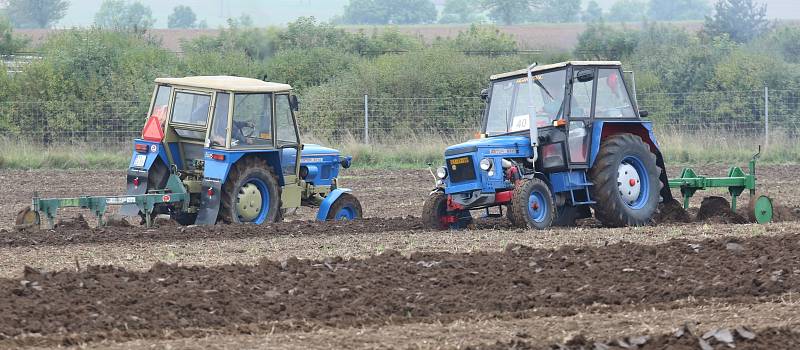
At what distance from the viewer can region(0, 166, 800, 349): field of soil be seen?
755 centimetres

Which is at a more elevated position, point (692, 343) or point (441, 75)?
point (441, 75)

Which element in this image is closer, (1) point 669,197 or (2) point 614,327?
(2) point 614,327

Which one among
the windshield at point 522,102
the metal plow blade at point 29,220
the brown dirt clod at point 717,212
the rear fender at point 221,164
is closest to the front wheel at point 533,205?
the windshield at point 522,102

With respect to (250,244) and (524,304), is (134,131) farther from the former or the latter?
(524,304)

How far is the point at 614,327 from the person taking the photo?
25.6 feet

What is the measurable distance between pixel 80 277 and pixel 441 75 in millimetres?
21469

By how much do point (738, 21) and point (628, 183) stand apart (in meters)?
31.2

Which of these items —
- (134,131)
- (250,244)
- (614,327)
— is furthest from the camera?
(134,131)

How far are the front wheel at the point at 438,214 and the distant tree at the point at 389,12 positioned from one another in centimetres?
4959

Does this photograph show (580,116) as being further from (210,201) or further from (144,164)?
(144,164)

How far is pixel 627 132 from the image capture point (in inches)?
579

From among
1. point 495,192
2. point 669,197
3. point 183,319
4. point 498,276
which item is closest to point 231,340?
point 183,319

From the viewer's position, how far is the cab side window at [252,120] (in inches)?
580

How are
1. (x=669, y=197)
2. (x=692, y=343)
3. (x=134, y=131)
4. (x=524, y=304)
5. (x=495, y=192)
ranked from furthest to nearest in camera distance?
(x=134, y=131), (x=669, y=197), (x=495, y=192), (x=524, y=304), (x=692, y=343)
